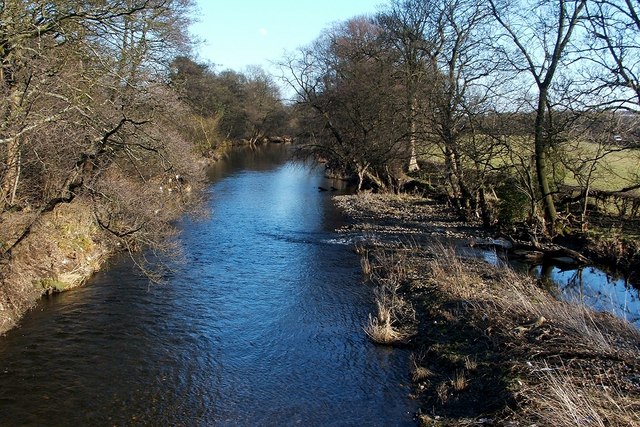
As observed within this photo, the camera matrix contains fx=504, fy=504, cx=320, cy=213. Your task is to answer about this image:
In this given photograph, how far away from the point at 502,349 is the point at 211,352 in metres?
5.74

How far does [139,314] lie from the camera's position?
12.4 metres

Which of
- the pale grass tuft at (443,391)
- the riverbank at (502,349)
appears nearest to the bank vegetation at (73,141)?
the riverbank at (502,349)

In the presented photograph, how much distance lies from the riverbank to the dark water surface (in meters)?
0.67

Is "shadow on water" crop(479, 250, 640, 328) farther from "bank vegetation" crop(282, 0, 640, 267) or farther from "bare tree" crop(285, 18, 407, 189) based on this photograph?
"bare tree" crop(285, 18, 407, 189)

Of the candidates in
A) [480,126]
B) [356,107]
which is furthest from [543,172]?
[356,107]

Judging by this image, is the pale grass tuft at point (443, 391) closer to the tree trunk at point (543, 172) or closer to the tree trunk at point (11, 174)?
the tree trunk at point (11, 174)

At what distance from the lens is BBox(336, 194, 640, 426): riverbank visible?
6645mm

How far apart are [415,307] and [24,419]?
8242 mm

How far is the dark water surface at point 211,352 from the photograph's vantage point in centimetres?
829

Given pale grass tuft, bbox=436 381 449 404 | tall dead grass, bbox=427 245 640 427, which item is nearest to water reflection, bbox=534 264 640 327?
tall dead grass, bbox=427 245 640 427

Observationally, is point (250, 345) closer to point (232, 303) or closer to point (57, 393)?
point (232, 303)

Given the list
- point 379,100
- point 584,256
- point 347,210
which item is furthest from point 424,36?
point 584,256

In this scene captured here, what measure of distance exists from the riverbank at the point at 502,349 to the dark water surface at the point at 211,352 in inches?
26.5

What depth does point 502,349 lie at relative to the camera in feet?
29.5
